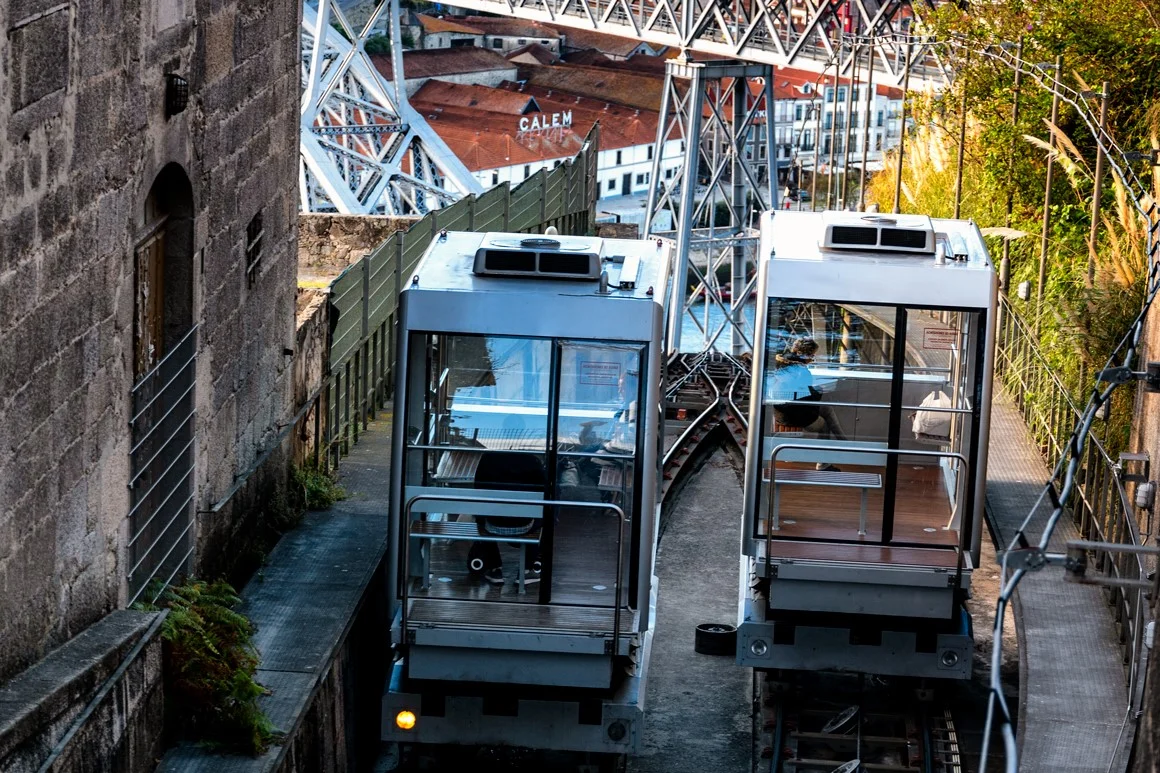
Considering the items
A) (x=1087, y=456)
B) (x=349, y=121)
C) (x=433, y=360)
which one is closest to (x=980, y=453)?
(x=433, y=360)

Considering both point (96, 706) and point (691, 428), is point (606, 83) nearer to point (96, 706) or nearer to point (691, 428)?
point (691, 428)

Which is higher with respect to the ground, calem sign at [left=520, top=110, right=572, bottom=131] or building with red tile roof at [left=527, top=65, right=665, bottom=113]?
building with red tile roof at [left=527, top=65, right=665, bottom=113]

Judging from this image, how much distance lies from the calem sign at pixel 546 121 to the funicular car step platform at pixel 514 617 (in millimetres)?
92292

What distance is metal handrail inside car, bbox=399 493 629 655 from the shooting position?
10.4 metres

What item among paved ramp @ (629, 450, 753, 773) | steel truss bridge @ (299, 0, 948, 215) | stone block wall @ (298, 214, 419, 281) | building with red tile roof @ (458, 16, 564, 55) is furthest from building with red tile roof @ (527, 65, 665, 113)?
paved ramp @ (629, 450, 753, 773)

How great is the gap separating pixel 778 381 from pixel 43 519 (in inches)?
225

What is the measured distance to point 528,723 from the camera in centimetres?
1095

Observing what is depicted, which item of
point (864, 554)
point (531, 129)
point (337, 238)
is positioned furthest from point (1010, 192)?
point (531, 129)

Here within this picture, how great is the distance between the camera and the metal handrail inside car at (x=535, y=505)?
1044 cm

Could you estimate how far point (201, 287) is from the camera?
11.7 m

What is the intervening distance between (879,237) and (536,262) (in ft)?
8.93

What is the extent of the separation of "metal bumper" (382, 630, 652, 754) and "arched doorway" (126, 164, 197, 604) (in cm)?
161

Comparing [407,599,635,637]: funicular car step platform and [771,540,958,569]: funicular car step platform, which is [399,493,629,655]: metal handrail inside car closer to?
[407,599,635,637]: funicular car step platform

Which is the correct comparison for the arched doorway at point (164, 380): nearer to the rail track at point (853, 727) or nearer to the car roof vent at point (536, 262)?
the car roof vent at point (536, 262)
